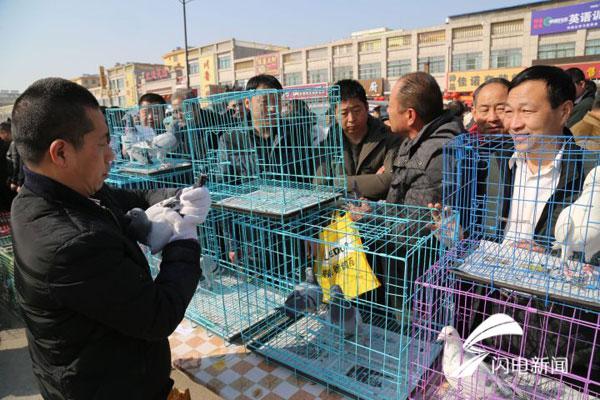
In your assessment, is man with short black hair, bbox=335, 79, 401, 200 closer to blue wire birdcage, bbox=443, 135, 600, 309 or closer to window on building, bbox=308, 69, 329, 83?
blue wire birdcage, bbox=443, 135, 600, 309

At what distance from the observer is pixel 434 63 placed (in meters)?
30.3

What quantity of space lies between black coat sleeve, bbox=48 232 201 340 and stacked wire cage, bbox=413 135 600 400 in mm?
871

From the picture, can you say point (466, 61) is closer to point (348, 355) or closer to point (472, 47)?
point (472, 47)

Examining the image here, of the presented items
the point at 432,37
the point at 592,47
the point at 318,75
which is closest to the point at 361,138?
the point at 592,47

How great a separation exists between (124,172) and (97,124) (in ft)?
7.34

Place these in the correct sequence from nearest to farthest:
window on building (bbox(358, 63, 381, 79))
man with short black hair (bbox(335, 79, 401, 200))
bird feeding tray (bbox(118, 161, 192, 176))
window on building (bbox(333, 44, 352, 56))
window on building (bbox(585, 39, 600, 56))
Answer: man with short black hair (bbox(335, 79, 401, 200)) < bird feeding tray (bbox(118, 161, 192, 176)) < window on building (bbox(585, 39, 600, 56)) < window on building (bbox(358, 63, 381, 79)) < window on building (bbox(333, 44, 352, 56))

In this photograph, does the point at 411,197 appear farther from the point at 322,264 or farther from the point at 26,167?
the point at 26,167

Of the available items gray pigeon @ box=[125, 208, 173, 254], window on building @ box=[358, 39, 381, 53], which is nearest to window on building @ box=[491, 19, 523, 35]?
window on building @ box=[358, 39, 381, 53]

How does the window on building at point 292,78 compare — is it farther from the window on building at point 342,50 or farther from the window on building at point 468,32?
the window on building at point 468,32

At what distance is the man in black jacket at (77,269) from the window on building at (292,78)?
38.4 meters

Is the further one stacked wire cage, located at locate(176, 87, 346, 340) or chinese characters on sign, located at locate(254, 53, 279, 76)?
chinese characters on sign, located at locate(254, 53, 279, 76)

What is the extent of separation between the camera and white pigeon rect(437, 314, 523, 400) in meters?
1.18

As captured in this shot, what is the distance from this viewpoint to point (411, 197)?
2.06 meters

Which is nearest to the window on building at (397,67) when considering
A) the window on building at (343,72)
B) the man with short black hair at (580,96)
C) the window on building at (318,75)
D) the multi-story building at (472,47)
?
the multi-story building at (472,47)
